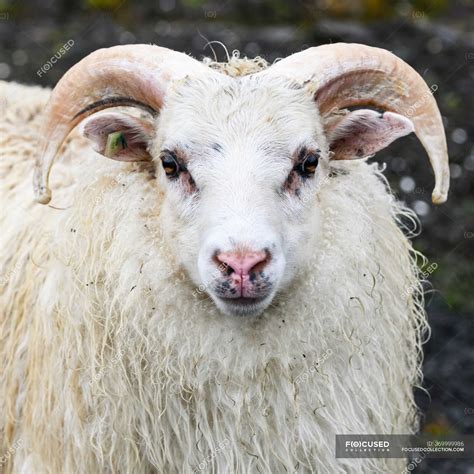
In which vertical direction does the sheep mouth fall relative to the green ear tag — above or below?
below

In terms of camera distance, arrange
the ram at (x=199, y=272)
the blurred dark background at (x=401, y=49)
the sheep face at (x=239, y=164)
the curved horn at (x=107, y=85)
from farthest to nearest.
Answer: the blurred dark background at (x=401, y=49), the curved horn at (x=107, y=85), the ram at (x=199, y=272), the sheep face at (x=239, y=164)

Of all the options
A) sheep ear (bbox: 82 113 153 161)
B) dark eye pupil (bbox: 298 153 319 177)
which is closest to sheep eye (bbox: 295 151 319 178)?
dark eye pupil (bbox: 298 153 319 177)

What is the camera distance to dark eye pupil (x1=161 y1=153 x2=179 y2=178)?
3.42 meters

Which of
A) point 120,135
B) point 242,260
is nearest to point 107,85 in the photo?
point 120,135

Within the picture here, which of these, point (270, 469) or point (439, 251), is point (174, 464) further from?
point (439, 251)

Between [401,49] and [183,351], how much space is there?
6.36m

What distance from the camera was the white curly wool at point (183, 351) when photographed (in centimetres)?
347

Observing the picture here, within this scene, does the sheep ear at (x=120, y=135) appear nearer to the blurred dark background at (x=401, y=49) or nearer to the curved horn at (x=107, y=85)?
the curved horn at (x=107, y=85)

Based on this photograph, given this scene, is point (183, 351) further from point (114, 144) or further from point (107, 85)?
point (107, 85)

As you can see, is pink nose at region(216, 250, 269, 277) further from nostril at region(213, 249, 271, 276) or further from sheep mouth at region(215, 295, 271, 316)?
sheep mouth at region(215, 295, 271, 316)

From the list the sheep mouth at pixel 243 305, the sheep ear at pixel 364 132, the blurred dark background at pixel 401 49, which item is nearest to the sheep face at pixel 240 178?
the sheep mouth at pixel 243 305

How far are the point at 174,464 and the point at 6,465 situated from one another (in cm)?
80

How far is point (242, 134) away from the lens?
10.9ft

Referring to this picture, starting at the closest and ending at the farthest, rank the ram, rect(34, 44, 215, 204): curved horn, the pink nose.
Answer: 1. the pink nose
2. the ram
3. rect(34, 44, 215, 204): curved horn
